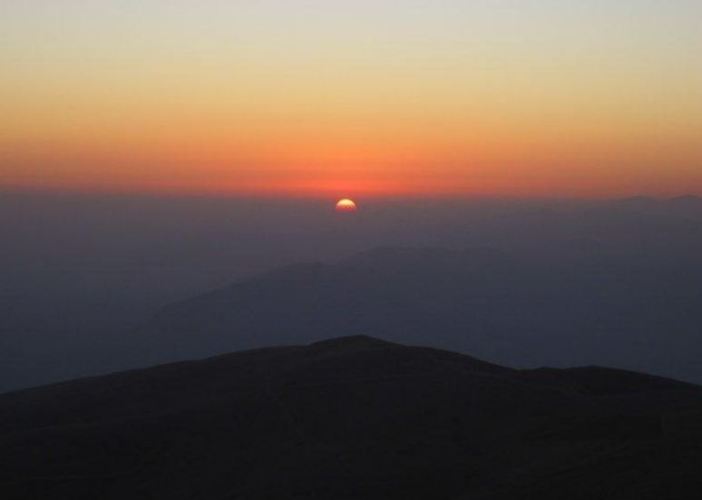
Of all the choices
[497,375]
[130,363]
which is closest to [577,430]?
[497,375]

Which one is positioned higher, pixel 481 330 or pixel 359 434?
pixel 359 434

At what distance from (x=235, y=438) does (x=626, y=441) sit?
10.5 metres

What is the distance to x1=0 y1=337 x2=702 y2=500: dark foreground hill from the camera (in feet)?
63.8

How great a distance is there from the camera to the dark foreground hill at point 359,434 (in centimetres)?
1944

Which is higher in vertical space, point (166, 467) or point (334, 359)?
point (334, 359)

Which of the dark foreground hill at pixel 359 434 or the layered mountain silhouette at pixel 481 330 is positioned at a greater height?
the dark foreground hill at pixel 359 434

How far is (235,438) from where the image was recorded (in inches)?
1006

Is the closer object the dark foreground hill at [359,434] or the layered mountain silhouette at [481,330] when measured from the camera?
the dark foreground hill at [359,434]

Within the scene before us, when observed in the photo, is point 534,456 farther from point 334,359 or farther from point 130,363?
point 130,363

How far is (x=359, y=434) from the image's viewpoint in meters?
24.4

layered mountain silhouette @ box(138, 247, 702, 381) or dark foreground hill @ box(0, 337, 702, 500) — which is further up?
dark foreground hill @ box(0, 337, 702, 500)

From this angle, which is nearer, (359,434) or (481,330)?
(359,434)

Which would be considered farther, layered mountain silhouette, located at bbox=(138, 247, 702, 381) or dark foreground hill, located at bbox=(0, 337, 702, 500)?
layered mountain silhouette, located at bbox=(138, 247, 702, 381)

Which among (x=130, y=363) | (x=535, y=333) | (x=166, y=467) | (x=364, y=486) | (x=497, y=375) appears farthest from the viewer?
(x=535, y=333)
